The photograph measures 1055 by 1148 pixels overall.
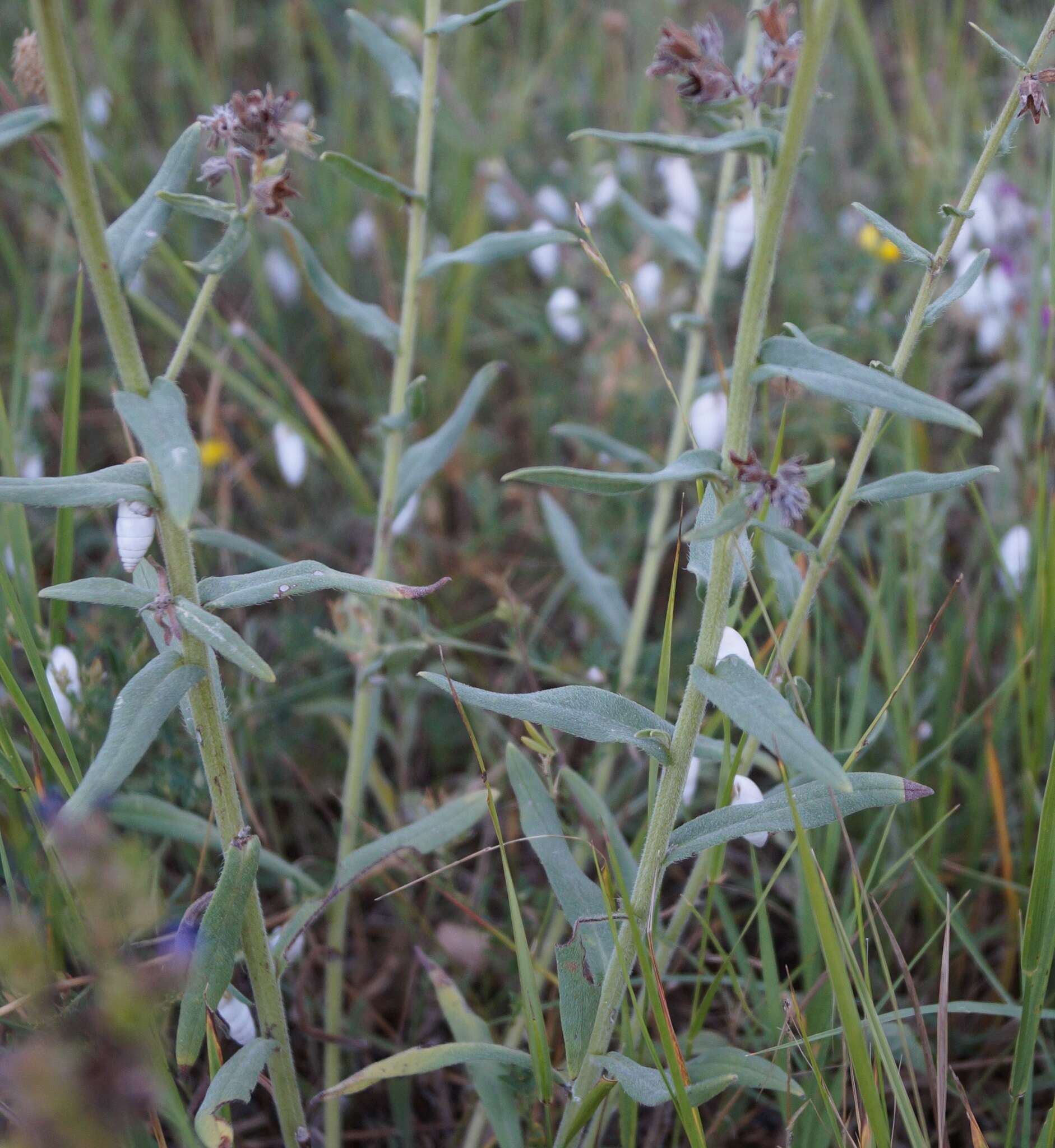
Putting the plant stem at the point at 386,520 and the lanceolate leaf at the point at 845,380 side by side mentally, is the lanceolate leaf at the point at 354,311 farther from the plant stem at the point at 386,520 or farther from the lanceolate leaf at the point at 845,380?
the lanceolate leaf at the point at 845,380

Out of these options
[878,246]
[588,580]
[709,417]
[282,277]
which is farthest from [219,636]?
[878,246]

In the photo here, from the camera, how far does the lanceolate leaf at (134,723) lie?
1036 millimetres

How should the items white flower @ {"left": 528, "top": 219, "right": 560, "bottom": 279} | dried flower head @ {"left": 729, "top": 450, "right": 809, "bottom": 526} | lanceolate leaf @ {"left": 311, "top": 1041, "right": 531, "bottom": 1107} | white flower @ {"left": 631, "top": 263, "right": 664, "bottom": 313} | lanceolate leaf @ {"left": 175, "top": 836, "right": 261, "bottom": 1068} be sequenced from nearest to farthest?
1. dried flower head @ {"left": 729, "top": 450, "right": 809, "bottom": 526}
2. lanceolate leaf @ {"left": 175, "top": 836, "right": 261, "bottom": 1068}
3. lanceolate leaf @ {"left": 311, "top": 1041, "right": 531, "bottom": 1107}
4. white flower @ {"left": 631, "top": 263, "right": 664, "bottom": 313}
5. white flower @ {"left": 528, "top": 219, "right": 560, "bottom": 279}

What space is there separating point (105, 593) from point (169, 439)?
256 mm

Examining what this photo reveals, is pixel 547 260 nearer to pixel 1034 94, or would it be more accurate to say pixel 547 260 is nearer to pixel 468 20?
pixel 468 20

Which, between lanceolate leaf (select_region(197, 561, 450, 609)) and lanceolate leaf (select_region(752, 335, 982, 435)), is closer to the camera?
lanceolate leaf (select_region(752, 335, 982, 435))

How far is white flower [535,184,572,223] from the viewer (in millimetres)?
3260

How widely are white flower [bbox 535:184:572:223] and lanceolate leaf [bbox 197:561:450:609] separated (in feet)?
7.57

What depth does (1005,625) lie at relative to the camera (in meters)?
2.40

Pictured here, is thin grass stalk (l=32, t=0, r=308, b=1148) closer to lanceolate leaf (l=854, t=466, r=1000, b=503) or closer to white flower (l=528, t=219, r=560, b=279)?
lanceolate leaf (l=854, t=466, r=1000, b=503)

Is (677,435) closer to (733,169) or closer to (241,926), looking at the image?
(733,169)

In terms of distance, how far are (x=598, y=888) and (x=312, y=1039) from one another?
723 mm

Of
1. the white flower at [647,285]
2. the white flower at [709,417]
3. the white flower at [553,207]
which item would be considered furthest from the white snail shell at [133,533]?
the white flower at [553,207]

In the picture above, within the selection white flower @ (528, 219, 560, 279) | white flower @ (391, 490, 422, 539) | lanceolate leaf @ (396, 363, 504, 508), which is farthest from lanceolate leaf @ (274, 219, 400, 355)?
white flower @ (528, 219, 560, 279)
